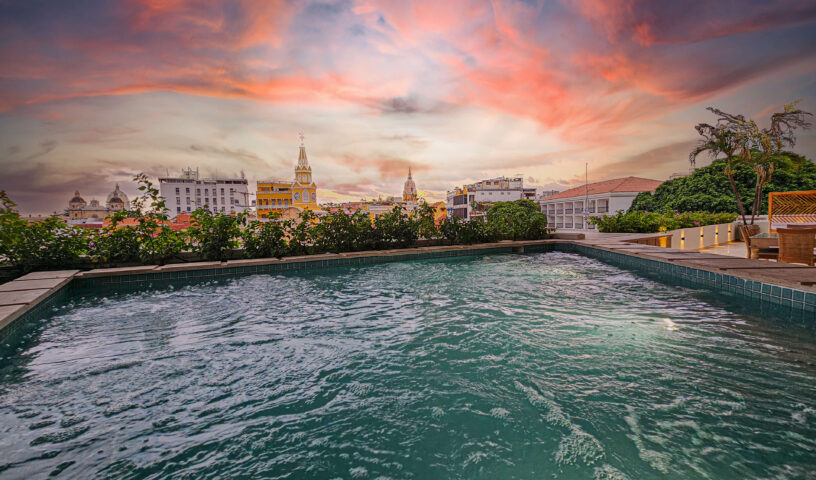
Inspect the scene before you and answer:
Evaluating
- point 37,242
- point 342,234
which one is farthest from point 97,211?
point 342,234

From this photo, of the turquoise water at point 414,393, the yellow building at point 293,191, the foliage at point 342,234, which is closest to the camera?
the turquoise water at point 414,393

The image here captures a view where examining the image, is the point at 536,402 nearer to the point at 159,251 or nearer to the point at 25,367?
the point at 25,367

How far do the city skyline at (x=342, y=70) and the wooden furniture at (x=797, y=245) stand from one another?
25.7ft

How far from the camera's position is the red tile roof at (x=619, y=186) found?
33353 mm

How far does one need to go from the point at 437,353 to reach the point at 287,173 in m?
87.4

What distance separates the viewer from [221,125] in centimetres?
1210

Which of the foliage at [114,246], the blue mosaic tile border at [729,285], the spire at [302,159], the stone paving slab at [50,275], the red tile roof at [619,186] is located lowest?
the blue mosaic tile border at [729,285]

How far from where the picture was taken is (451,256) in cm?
828

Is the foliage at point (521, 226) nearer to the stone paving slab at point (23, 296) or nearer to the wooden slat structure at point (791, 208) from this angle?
the wooden slat structure at point (791, 208)

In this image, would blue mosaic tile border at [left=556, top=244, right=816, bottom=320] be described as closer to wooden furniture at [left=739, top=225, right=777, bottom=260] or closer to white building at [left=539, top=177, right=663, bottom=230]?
wooden furniture at [left=739, top=225, right=777, bottom=260]

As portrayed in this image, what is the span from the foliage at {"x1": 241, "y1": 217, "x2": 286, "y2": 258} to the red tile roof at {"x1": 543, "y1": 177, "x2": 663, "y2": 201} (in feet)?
119

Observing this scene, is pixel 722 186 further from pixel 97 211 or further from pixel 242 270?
pixel 97 211

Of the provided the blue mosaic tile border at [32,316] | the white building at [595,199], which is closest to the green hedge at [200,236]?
the blue mosaic tile border at [32,316]

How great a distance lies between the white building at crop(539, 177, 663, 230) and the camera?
32906 mm
